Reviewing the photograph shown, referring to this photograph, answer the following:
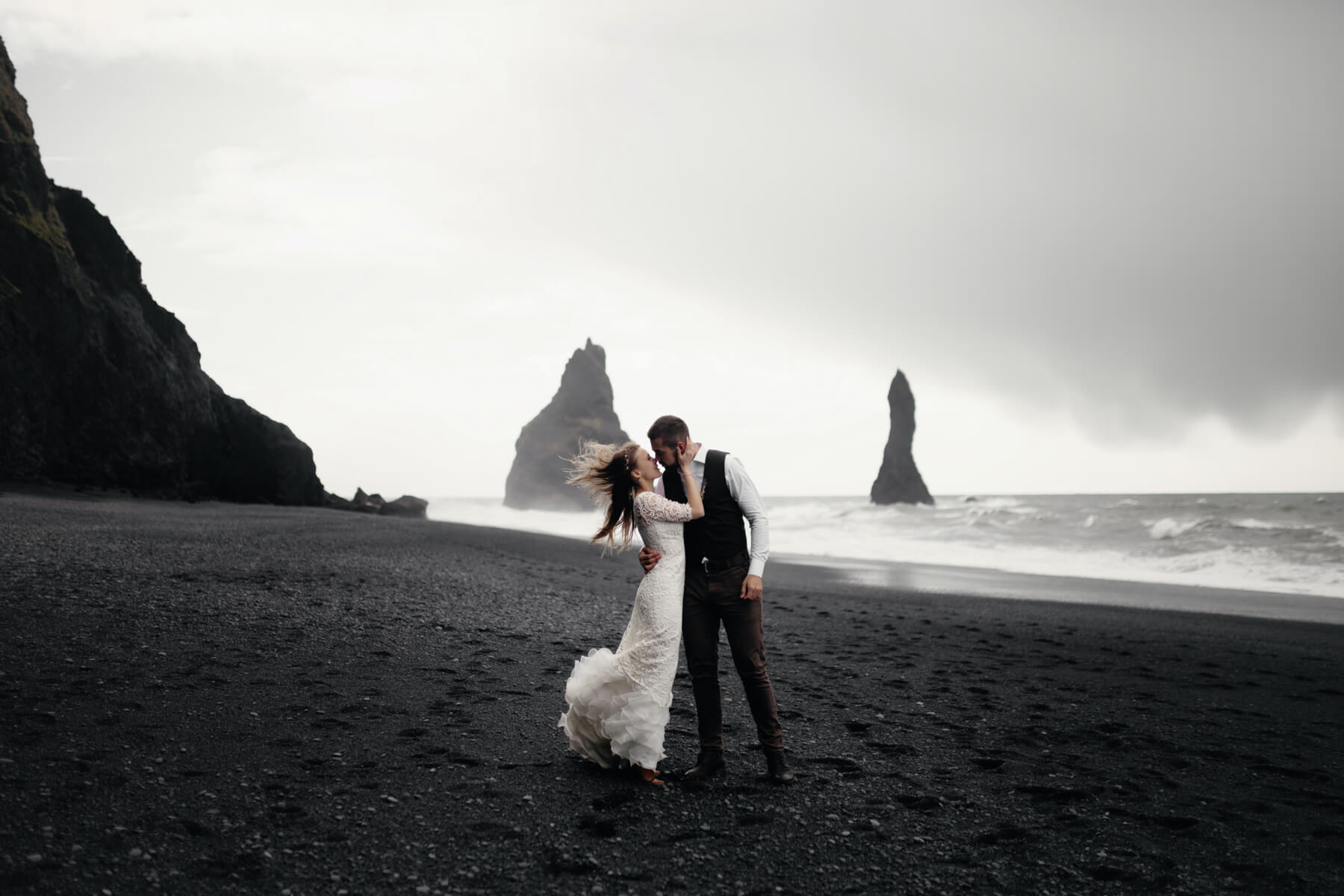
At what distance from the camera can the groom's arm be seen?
475cm

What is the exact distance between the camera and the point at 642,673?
4.75 meters

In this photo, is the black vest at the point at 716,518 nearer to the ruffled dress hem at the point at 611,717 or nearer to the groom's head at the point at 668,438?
the groom's head at the point at 668,438

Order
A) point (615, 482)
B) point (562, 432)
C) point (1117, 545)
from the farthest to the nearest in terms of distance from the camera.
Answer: point (562, 432)
point (1117, 545)
point (615, 482)

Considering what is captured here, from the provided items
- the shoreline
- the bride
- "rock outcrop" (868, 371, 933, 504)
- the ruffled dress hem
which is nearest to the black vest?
the bride

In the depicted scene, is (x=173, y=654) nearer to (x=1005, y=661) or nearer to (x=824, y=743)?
(x=824, y=743)

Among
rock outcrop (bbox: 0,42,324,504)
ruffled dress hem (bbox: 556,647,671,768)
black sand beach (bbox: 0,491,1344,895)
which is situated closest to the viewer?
black sand beach (bbox: 0,491,1344,895)

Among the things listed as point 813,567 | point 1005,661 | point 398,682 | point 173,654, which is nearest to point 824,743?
point 398,682

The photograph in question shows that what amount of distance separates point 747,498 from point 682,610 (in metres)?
0.80

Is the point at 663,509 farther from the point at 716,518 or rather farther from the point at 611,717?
the point at 611,717

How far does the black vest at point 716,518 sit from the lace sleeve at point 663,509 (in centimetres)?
15

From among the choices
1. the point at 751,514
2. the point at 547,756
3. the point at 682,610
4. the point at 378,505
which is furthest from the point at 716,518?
the point at 378,505

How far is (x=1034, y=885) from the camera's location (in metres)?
3.70

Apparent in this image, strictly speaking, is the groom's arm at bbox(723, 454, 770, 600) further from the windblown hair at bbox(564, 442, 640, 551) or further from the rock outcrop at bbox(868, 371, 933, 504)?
the rock outcrop at bbox(868, 371, 933, 504)

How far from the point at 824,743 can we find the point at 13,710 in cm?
513
